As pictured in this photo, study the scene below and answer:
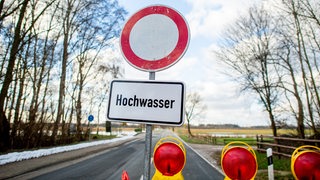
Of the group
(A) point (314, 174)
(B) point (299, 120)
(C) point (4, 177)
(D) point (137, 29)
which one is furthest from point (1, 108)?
(B) point (299, 120)

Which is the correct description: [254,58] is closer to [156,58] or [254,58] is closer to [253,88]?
[253,88]

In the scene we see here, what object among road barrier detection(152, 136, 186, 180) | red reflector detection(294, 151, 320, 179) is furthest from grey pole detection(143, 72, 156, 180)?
red reflector detection(294, 151, 320, 179)

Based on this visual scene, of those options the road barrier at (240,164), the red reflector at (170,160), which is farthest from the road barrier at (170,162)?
the road barrier at (240,164)

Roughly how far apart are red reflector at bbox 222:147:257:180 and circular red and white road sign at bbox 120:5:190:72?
936mm

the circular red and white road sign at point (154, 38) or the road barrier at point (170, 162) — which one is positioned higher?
the circular red and white road sign at point (154, 38)

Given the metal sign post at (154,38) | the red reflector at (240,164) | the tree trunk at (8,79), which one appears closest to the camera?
the red reflector at (240,164)

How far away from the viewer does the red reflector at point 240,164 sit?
1703mm

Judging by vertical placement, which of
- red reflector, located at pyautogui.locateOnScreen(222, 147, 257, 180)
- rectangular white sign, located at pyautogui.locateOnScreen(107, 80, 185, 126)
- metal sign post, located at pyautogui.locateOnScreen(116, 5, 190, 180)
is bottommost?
red reflector, located at pyautogui.locateOnScreen(222, 147, 257, 180)

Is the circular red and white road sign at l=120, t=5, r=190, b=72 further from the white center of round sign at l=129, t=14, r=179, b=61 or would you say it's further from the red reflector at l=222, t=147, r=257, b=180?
the red reflector at l=222, t=147, r=257, b=180

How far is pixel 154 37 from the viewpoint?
6.74 feet

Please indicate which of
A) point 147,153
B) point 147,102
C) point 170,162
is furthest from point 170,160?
point 147,102

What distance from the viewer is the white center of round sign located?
2008 millimetres

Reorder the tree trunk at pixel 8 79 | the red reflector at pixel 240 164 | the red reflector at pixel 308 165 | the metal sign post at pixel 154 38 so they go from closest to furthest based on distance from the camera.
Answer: the red reflector at pixel 308 165
the red reflector at pixel 240 164
the metal sign post at pixel 154 38
the tree trunk at pixel 8 79

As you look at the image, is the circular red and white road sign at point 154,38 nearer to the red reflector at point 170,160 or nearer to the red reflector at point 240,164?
the red reflector at point 170,160
